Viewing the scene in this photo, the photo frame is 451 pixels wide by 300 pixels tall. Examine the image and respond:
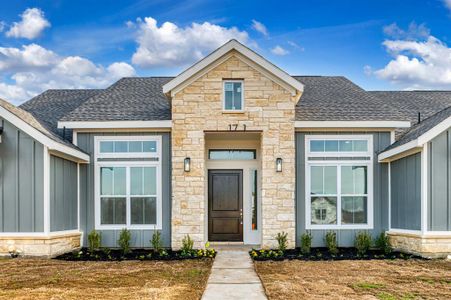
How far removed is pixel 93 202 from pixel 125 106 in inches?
113

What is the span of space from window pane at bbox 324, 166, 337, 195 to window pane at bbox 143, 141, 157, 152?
183 inches

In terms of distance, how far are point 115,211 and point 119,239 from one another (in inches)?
30.4

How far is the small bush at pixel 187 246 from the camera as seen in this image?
11.3 m

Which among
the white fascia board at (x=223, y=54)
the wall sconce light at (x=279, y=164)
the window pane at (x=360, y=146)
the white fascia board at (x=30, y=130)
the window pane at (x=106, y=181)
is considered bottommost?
the window pane at (x=106, y=181)

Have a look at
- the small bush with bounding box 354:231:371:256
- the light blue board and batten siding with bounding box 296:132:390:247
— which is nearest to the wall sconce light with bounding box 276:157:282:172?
the light blue board and batten siding with bounding box 296:132:390:247

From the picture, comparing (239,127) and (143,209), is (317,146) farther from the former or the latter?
(143,209)

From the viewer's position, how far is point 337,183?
40.6 ft

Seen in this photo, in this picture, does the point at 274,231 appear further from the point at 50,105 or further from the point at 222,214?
the point at 50,105

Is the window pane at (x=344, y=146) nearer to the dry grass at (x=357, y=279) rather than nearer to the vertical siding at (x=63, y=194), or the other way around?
the dry grass at (x=357, y=279)

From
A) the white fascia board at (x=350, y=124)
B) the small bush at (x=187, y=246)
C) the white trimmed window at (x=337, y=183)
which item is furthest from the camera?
the white trimmed window at (x=337, y=183)

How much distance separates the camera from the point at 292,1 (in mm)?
14125

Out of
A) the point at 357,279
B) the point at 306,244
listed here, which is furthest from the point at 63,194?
the point at 357,279

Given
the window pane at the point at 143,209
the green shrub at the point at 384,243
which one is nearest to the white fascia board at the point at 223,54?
the window pane at the point at 143,209

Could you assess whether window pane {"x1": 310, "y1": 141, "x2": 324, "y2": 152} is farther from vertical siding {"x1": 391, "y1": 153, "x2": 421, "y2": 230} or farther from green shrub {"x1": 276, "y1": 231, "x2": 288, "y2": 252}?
green shrub {"x1": 276, "y1": 231, "x2": 288, "y2": 252}
